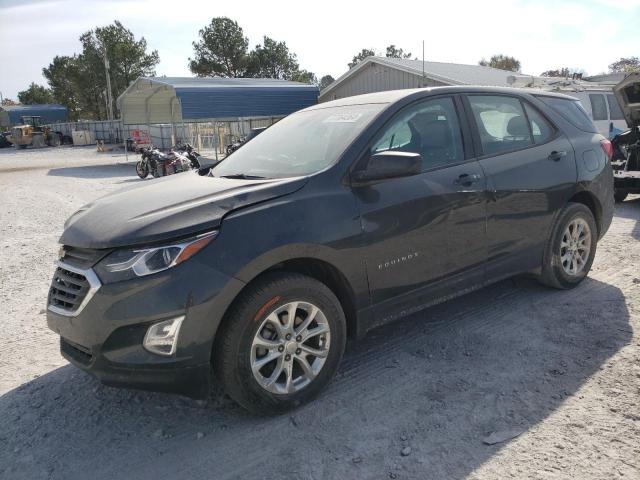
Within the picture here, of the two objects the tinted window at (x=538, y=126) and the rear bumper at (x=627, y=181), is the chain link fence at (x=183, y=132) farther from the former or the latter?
the tinted window at (x=538, y=126)

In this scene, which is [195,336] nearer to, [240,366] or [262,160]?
[240,366]

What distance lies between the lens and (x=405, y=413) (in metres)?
2.91

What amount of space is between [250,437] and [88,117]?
71.6 m

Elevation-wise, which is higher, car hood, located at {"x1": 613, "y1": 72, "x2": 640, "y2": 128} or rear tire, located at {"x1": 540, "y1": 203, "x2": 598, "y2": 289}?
car hood, located at {"x1": 613, "y1": 72, "x2": 640, "y2": 128}

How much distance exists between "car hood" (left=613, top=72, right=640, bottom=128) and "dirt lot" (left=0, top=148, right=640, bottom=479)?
600 centimetres

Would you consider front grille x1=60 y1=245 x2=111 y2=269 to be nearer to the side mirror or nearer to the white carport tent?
the side mirror

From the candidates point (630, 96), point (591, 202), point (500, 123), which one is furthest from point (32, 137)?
point (591, 202)

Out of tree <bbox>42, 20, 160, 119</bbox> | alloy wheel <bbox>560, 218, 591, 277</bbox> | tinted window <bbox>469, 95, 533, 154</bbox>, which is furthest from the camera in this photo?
tree <bbox>42, 20, 160, 119</bbox>

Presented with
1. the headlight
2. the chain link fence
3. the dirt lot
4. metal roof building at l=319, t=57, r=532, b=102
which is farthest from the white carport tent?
the headlight

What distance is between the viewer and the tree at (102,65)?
54.8 metres

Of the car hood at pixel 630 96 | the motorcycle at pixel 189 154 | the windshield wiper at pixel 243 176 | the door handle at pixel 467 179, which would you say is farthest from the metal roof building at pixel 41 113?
the door handle at pixel 467 179

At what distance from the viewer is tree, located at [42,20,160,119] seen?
54844mm

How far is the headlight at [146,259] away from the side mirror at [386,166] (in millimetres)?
1039

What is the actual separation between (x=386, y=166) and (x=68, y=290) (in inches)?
75.3
